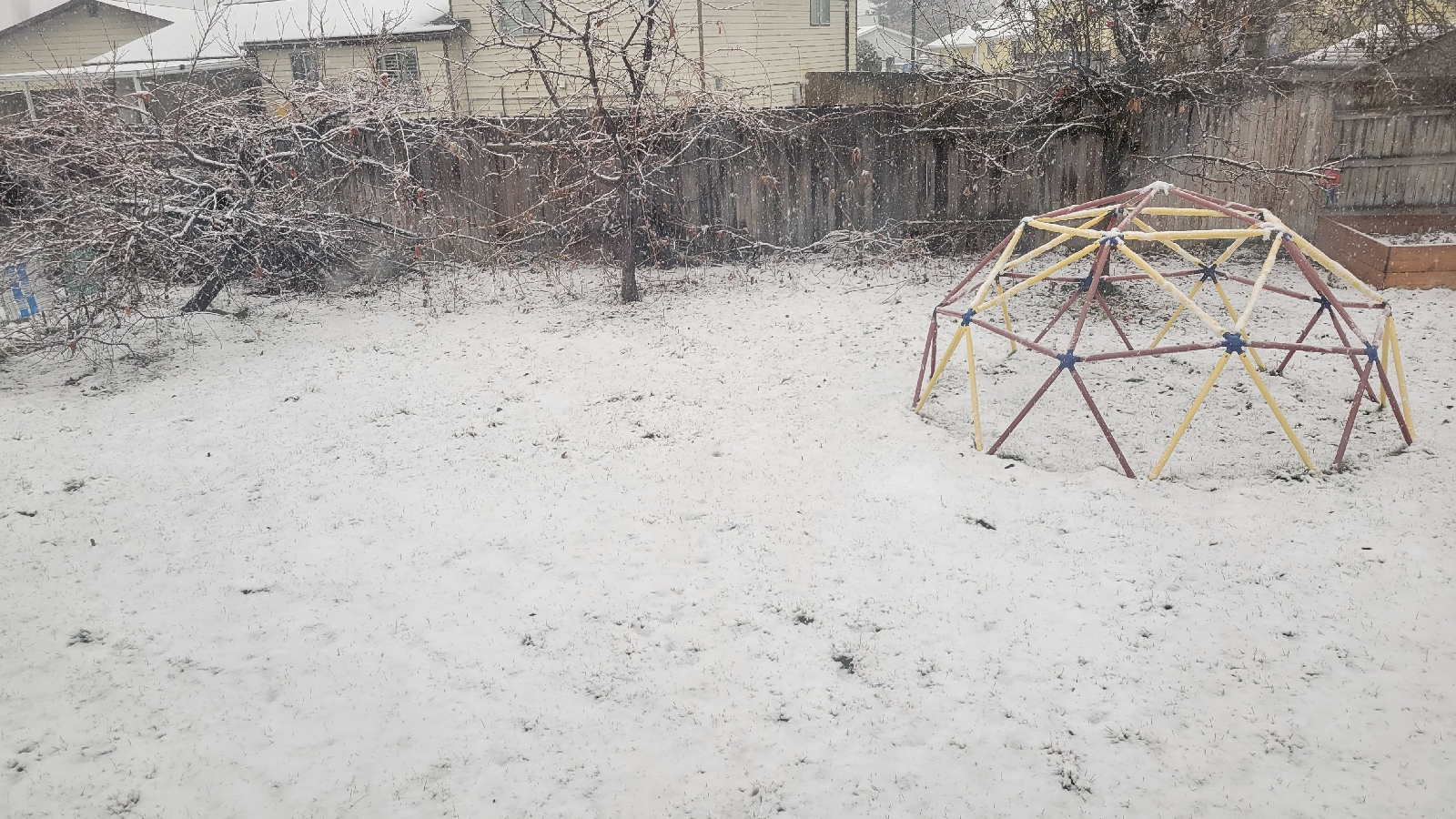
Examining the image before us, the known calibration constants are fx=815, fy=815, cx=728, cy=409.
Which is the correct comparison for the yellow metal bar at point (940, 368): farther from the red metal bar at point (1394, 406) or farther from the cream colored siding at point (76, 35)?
the cream colored siding at point (76, 35)

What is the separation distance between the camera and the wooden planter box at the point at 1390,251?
829 centimetres

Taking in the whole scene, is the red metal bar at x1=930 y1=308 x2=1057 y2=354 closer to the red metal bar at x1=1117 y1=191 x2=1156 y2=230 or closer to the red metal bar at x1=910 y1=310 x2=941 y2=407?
the red metal bar at x1=910 y1=310 x2=941 y2=407

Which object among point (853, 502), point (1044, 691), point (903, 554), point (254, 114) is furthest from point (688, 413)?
point (254, 114)

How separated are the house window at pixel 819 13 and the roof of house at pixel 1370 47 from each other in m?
16.0

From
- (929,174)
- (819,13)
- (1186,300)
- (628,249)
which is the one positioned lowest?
(1186,300)

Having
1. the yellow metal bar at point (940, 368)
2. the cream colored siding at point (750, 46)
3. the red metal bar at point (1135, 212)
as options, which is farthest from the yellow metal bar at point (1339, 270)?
the cream colored siding at point (750, 46)

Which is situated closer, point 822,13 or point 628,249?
point 628,249

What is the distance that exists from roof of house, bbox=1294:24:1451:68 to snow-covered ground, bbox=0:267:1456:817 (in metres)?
5.23

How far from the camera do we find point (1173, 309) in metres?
8.41

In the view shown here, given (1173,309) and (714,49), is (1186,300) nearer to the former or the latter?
(1173,309)

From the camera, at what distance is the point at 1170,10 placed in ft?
25.7

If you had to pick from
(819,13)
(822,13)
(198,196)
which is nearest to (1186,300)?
(198,196)

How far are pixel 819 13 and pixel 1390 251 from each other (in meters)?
19.6

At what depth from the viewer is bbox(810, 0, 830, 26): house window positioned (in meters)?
24.2
